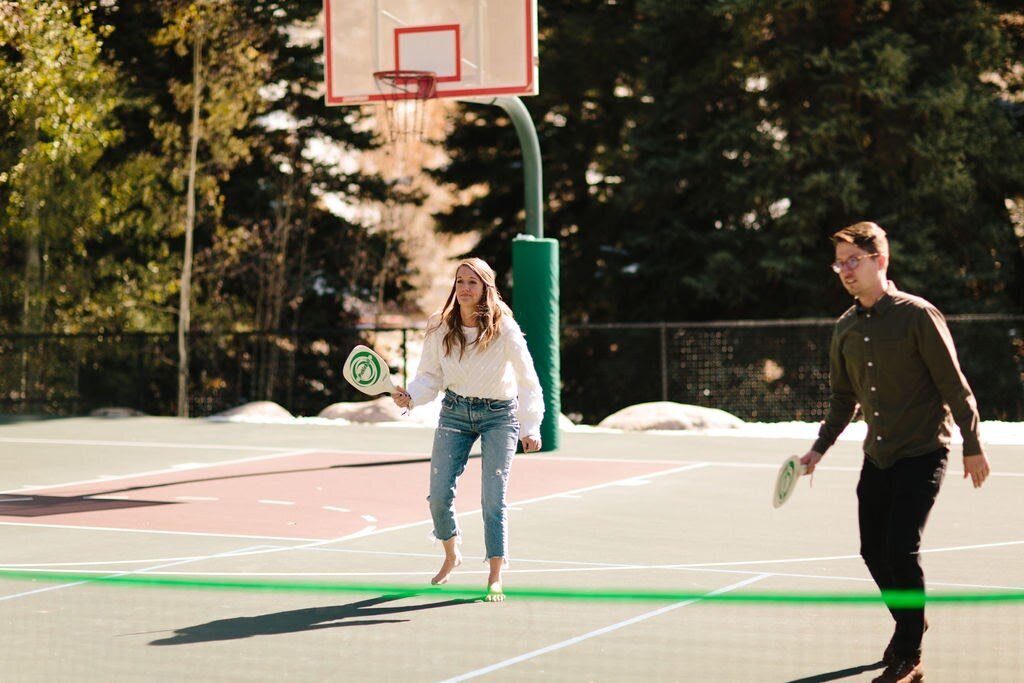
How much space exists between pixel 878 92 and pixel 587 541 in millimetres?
19521

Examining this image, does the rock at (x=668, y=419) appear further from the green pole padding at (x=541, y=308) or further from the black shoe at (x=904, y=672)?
the black shoe at (x=904, y=672)

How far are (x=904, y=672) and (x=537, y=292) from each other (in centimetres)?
1139

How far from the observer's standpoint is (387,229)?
36.8 metres

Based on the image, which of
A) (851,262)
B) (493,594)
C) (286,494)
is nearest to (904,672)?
(851,262)

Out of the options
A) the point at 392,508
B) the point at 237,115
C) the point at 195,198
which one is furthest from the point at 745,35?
the point at 392,508

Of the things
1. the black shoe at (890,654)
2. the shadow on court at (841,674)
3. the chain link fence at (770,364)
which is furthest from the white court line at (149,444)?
the black shoe at (890,654)

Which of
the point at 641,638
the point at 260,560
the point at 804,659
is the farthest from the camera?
the point at 260,560

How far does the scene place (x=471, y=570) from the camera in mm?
9781

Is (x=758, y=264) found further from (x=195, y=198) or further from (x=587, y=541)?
(x=587, y=541)

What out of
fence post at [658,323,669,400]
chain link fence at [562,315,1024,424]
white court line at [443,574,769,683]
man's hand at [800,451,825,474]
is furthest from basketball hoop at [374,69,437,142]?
man's hand at [800,451,825,474]

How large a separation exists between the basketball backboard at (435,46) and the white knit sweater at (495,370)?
9.04 m

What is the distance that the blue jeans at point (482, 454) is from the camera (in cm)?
869

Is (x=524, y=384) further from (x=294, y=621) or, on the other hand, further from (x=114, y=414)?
(x=114, y=414)

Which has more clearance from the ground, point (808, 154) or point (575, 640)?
point (808, 154)
